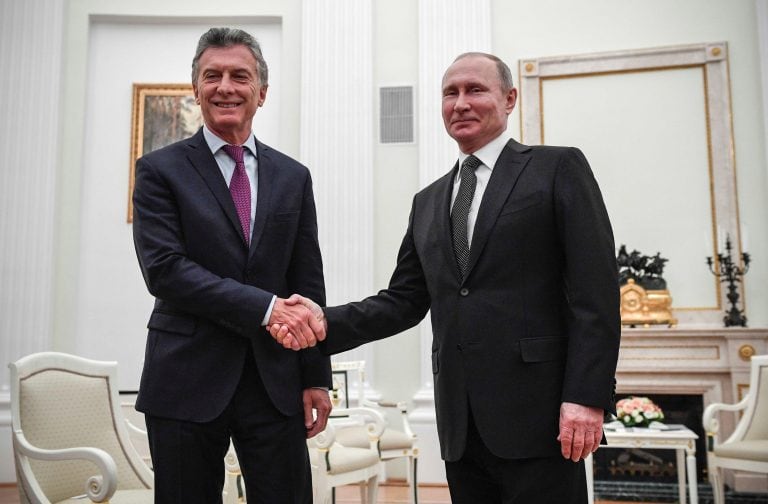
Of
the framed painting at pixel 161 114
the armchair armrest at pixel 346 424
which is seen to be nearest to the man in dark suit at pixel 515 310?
the armchair armrest at pixel 346 424

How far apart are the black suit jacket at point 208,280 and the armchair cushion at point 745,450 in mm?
3605

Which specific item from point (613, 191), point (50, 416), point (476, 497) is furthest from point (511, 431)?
point (613, 191)

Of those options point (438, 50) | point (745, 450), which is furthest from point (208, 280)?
point (438, 50)

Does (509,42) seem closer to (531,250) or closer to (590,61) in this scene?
(590,61)

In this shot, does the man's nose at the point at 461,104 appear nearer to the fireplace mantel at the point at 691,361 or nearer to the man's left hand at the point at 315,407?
the man's left hand at the point at 315,407

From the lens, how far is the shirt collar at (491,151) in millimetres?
2045

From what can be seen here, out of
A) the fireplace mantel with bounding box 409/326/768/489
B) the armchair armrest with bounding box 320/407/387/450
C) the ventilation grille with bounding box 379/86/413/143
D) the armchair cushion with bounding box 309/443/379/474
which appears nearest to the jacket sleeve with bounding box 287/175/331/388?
the armchair armrest with bounding box 320/407/387/450

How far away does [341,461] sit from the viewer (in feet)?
13.3

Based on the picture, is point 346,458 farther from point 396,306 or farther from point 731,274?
point 731,274

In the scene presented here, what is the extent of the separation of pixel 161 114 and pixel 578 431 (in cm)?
626

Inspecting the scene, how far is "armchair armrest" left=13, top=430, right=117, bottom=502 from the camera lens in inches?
110

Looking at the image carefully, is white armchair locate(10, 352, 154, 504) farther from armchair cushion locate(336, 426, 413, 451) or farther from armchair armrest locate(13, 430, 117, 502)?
armchair cushion locate(336, 426, 413, 451)

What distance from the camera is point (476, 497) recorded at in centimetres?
186

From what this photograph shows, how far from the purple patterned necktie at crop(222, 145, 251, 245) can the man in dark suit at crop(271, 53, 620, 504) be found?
253mm
